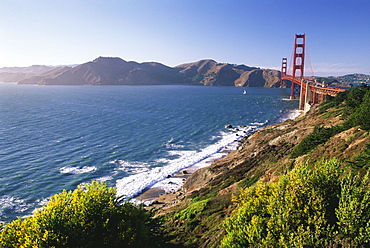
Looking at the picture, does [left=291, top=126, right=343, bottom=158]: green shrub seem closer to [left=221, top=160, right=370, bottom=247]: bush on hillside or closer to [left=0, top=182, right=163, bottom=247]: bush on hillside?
[left=221, top=160, right=370, bottom=247]: bush on hillside

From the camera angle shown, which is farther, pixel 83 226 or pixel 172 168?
pixel 172 168

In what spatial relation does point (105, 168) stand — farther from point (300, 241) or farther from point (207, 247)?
point (300, 241)

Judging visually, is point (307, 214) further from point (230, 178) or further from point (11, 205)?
point (11, 205)

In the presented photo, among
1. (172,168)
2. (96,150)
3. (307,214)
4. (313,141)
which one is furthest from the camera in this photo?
(96,150)

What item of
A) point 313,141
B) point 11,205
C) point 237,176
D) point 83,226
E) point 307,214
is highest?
point 313,141

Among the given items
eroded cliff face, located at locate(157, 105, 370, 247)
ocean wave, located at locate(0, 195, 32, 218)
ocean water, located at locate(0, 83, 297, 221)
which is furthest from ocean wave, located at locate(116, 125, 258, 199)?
ocean wave, located at locate(0, 195, 32, 218)

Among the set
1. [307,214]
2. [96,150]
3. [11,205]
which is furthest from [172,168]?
[307,214]

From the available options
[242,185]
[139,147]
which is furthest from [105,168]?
[242,185]
